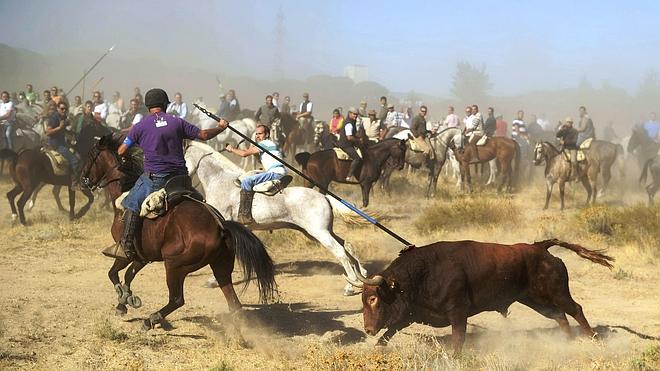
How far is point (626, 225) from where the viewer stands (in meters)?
14.6

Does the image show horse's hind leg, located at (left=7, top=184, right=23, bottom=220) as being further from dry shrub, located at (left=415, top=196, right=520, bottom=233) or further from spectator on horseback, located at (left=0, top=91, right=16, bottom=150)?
dry shrub, located at (left=415, top=196, right=520, bottom=233)

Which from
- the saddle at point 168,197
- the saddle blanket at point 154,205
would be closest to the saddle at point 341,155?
the saddle at point 168,197

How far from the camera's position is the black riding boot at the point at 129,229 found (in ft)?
26.1

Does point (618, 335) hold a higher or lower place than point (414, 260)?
lower

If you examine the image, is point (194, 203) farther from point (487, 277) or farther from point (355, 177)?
point (355, 177)

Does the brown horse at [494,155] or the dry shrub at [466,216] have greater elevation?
the brown horse at [494,155]

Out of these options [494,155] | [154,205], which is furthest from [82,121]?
[494,155]

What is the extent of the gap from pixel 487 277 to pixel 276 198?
4147 mm

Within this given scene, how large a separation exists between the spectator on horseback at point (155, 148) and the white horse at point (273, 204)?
263cm

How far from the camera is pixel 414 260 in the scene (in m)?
7.12

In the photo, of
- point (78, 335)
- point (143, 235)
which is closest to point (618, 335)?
point (143, 235)

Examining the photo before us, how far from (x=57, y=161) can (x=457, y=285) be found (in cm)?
1141

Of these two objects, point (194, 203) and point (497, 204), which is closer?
point (194, 203)

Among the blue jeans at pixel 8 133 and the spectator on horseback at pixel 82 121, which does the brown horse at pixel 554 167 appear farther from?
the blue jeans at pixel 8 133
